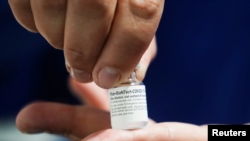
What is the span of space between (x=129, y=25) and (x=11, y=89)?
0.83 m

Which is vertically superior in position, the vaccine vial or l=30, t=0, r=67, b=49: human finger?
l=30, t=0, r=67, b=49: human finger

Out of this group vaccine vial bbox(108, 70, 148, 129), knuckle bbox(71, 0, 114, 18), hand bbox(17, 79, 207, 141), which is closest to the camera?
knuckle bbox(71, 0, 114, 18)

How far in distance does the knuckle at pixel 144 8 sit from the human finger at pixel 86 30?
27 millimetres

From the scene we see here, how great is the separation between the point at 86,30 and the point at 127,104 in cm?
16

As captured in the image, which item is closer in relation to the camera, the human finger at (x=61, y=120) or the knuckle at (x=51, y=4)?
the knuckle at (x=51, y=4)

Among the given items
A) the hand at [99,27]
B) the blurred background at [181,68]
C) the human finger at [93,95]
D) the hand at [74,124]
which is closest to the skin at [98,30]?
the hand at [99,27]

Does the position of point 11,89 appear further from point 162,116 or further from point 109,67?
point 109,67

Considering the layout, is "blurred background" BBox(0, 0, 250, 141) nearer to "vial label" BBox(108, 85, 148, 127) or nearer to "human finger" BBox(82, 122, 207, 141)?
"human finger" BBox(82, 122, 207, 141)

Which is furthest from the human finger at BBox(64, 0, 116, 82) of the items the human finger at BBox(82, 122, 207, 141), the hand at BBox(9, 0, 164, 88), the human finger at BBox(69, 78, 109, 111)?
the human finger at BBox(69, 78, 109, 111)

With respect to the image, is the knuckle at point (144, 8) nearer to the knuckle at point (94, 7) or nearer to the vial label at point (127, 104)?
the knuckle at point (94, 7)

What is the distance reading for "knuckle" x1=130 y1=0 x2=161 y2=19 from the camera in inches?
20.6

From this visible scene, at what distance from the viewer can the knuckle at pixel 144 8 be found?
522mm

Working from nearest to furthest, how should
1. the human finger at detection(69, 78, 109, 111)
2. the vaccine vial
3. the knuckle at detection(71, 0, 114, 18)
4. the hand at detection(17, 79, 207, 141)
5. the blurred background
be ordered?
the knuckle at detection(71, 0, 114, 18) < the vaccine vial < the hand at detection(17, 79, 207, 141) < the human finger at detection(69, 78, 109, 111) < the blurred background

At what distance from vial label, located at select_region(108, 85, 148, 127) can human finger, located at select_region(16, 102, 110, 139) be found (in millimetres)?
133
